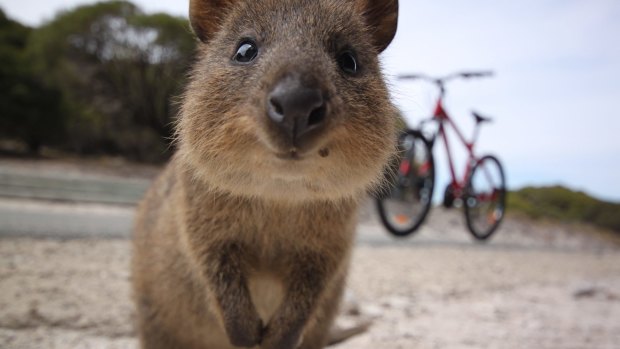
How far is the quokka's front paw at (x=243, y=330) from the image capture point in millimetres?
3008

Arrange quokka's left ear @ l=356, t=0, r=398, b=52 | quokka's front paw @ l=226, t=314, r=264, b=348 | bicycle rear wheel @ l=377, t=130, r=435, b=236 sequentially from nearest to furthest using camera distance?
quokka's left ear @ l=356, t=0, r=398, b=52 → quokka's front paw @ l=226, t=314, r=264, b=348 → bicycle rear wheel @ l=377, t=130, r=435, b=236

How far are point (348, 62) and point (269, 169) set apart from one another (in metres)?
0.83

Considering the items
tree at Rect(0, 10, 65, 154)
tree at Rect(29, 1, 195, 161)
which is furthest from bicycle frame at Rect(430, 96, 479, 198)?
tree at Rect(0, 10, 65, 154)

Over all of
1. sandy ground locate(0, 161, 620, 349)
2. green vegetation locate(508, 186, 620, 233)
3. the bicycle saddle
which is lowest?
sandy ground locate(0, 161, 620, 349)

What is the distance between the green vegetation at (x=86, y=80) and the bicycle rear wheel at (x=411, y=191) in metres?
9.91

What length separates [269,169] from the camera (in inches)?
86.5

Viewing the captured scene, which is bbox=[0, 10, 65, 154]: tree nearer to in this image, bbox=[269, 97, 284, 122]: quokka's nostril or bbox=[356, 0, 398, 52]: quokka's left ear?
bbox=[356, 0, 398, 52]: quokka's left ear

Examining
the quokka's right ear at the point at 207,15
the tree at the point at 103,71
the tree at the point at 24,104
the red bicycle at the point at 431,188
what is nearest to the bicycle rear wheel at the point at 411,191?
the red bicycle at the point at 431,188

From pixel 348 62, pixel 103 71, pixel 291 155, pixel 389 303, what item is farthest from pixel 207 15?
pixel 103 71

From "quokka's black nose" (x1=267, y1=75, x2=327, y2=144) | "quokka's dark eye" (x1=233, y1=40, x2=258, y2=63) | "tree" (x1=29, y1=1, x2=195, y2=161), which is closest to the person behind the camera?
"quokka's black nose" (x1=267, y1=75, x2=327, y2=144)

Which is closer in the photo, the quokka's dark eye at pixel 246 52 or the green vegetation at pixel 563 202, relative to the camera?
the quokka's dark eye at pixel 246 52

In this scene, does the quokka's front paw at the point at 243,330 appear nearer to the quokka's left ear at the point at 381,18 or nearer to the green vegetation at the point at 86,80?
the quokka's left ear at the point at 381,18

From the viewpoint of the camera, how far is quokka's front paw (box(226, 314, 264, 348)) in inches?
118

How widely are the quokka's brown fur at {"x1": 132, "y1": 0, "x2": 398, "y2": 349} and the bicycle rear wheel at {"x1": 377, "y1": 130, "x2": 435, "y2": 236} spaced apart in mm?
511
